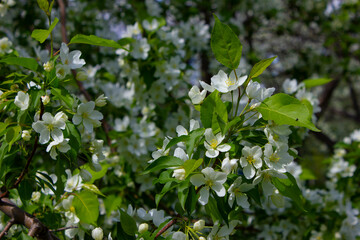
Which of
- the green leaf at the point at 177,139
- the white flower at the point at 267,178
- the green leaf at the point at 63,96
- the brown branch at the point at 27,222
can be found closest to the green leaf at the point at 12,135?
the green leaf at the point at 63,96

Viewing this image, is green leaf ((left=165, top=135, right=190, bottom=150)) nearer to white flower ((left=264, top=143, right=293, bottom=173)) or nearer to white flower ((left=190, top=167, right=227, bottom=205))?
white flower ((left=190, top=167, right=227, bottom=205))

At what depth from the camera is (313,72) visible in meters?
5.60

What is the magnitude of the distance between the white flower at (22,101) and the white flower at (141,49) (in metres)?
1.28

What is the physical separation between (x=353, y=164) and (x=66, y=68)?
2.60 meters

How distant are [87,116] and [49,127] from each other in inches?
6.8

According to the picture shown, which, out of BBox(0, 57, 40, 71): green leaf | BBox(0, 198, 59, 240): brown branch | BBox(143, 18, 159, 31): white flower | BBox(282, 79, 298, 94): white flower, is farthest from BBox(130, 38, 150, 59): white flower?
BBox(0, 198, 59, 240): brown branch

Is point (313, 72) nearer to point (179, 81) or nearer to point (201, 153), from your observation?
point (179, 81)

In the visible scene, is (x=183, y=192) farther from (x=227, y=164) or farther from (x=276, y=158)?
(x=276, y=158)

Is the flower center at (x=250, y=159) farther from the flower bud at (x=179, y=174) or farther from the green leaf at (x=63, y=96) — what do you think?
the green leaf at (x=63, y=96)

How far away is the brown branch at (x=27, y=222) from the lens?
4.42ft

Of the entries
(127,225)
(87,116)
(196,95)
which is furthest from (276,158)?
(87,116)

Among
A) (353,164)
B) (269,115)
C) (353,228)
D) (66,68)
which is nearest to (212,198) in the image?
(269,115)

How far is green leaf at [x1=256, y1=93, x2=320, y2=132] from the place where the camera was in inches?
47.7

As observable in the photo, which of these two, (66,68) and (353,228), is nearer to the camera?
(66,68)
